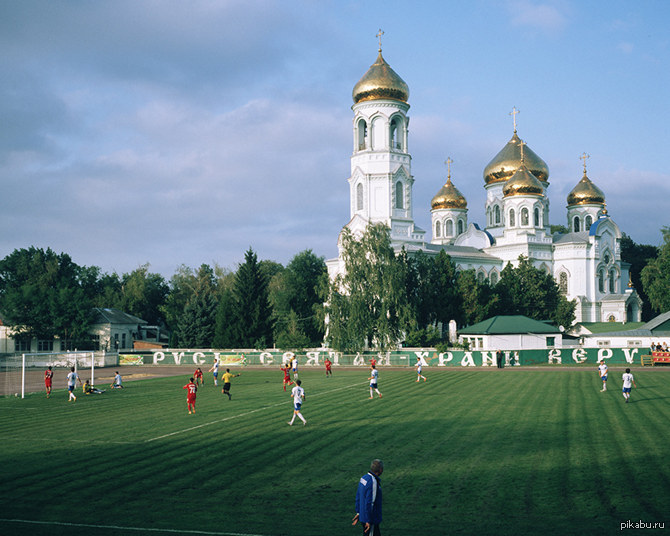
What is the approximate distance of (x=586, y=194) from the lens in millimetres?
101312

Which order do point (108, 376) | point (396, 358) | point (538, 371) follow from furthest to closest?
point (396, 358) < point (108, 376) < point (538, 371)

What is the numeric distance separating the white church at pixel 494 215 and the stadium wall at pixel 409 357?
33.3 feet

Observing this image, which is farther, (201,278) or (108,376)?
A: (201,278)

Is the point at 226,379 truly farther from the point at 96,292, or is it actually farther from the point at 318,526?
the point at 96,292

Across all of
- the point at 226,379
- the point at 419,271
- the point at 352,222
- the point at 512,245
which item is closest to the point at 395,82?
the point at 352,222

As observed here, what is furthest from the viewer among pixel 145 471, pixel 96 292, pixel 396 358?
pixel 96 292

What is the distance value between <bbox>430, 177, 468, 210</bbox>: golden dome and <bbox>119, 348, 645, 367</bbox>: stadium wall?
4763 cm

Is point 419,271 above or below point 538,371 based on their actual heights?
above

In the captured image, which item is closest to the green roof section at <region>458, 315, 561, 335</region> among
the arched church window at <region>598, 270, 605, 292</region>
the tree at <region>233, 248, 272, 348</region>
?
the tree at <region>233, 248, 272, 348</region>

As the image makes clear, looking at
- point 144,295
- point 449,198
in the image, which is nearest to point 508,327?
point 449,198

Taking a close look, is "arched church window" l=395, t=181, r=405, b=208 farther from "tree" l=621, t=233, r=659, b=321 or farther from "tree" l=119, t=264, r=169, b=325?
"tree" l=621, t=233, r=659, b=321

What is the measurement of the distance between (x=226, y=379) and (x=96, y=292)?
274 ft

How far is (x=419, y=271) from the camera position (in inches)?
2623

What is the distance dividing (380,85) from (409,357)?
3319 cm
